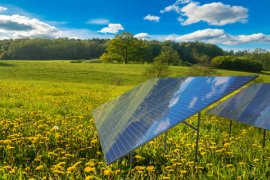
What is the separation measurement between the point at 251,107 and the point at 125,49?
98.5 meters

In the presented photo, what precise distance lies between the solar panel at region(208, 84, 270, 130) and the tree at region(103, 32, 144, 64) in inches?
3801

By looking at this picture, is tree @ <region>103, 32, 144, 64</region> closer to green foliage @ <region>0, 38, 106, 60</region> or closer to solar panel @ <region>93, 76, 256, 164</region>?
green foliage @ <region>0, 38, 106, 60</region>

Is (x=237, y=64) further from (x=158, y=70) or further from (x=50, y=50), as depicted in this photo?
(x=50, y=50)

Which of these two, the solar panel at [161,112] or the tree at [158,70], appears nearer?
the solar panel at [161,112]

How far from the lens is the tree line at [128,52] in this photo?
105688mm

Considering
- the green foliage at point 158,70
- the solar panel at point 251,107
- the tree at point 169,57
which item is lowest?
the green foliage at point 158,70

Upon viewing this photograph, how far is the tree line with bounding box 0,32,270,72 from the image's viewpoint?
106 meters

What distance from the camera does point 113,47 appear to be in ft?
342

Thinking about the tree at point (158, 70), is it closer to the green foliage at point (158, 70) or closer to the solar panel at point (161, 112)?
the green foliage at point (158, 70)

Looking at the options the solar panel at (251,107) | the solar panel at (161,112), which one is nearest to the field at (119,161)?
the solar panel at (161,112)

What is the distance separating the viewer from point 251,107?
795cm

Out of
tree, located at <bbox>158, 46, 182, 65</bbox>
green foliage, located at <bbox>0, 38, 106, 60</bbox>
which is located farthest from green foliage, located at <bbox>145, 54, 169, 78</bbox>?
green foliage, located at <bbox>0, 38, 106, 60</bbox>

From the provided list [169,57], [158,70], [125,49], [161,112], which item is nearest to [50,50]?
[125,49]

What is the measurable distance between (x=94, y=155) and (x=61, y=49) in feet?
497
